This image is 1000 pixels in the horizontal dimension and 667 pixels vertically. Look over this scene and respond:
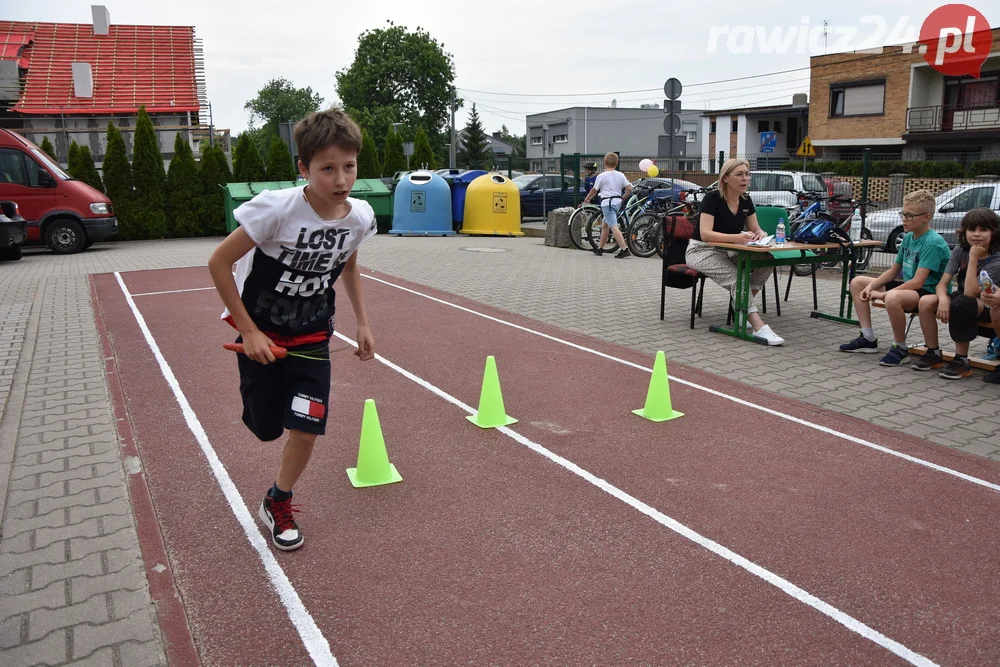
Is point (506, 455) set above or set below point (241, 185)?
below

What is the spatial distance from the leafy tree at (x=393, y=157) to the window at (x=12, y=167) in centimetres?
1226

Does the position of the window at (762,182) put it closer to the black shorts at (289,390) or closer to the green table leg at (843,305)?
the green table leg at (843,305)

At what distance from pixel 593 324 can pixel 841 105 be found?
4202 cm

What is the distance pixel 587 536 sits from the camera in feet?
12.6

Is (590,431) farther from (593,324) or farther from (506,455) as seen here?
(593,324)

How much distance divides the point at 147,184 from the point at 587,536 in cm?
2058

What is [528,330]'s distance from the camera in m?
8.73

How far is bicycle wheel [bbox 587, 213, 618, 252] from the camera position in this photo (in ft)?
53.9

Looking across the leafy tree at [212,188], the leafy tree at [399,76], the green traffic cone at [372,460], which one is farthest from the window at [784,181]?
the leafy tree at [399,76]

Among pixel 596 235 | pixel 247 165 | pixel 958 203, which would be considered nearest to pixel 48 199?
pixel 247 165

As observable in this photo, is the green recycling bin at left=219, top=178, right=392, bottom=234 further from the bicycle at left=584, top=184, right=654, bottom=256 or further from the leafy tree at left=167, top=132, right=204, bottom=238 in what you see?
Result: the bicycle at left=584, top=184, right=654, bottom=256

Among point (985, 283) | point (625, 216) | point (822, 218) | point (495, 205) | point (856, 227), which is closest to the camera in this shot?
point (985, 283)

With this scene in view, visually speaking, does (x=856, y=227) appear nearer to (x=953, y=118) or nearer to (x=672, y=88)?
(x=672, y=88)

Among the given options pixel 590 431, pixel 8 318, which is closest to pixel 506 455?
pixel 590 431
